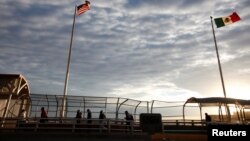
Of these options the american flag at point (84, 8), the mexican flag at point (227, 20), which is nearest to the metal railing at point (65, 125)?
the american flag at point (84, 8)

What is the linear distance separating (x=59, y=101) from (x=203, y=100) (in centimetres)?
1318

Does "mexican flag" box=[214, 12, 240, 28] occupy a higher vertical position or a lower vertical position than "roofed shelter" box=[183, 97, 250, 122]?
higher

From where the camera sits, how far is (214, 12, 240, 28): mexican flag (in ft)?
95.1

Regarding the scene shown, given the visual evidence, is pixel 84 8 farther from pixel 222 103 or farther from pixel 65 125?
pixel 222 103

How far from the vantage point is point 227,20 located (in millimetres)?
29562

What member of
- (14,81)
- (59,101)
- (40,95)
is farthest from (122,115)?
(14,81)

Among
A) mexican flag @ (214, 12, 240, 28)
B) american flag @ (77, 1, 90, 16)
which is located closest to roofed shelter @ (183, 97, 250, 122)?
mexican flag @ (214, 12, 240, 28)

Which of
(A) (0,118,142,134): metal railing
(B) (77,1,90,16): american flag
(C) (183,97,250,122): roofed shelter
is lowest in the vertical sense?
(A) (0,118,142,134): metal railing

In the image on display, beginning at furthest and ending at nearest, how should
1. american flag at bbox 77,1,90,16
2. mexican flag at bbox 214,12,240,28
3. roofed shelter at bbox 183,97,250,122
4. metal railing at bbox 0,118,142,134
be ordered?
mexican flag at bbox 214,12,240,28 → american flag at bbox 77,1,90,16 → roofed shelter at bbox 183,97,250,122 → metal railing at bbox 0,118,142,134

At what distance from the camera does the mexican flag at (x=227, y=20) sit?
2898cm

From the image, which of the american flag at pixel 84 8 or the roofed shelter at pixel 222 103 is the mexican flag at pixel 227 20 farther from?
the american flag at pixel 84 8

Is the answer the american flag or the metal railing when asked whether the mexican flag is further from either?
the metal railing

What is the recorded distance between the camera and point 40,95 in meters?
18.0

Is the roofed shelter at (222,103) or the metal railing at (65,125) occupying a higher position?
the roofed shelter at (222,103)
